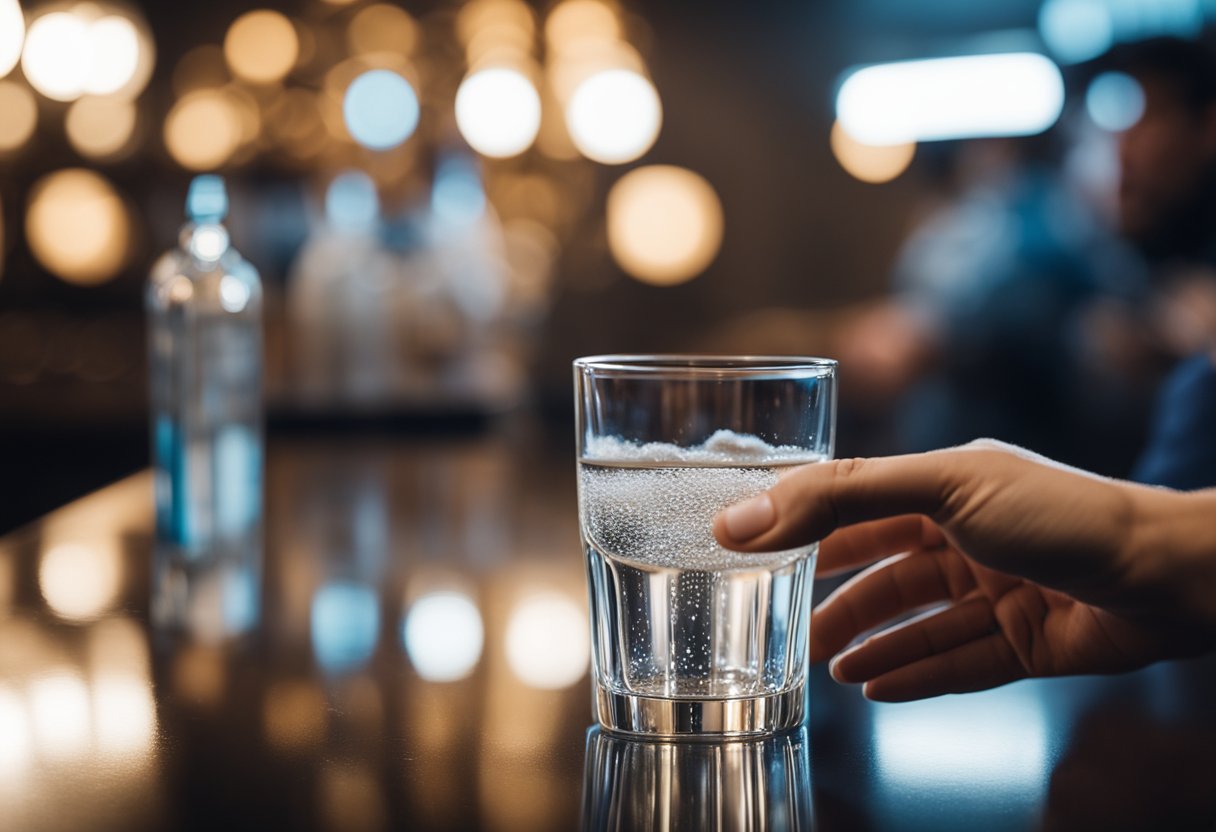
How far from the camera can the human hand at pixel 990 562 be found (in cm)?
57

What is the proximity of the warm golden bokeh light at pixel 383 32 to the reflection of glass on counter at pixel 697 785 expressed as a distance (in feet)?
13.8

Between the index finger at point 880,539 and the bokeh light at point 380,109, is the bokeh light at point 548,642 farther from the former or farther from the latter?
the bokeh light at point 380,109

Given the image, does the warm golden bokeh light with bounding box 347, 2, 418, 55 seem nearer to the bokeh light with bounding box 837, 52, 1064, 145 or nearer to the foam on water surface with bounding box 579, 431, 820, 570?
the bokeh light with bounding box 837, 52, 1064, 145

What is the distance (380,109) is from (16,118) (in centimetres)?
280

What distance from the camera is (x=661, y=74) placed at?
7.42 meters

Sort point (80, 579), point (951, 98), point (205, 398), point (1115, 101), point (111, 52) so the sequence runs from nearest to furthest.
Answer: point (80, 579) → point (205, 398) → point (1115, 101) → point (111, 52) → point (951, 98)

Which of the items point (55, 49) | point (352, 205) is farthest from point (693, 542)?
point (55, 49)

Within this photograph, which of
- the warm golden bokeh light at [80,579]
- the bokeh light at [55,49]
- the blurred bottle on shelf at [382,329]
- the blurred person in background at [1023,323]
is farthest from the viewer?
the bokeh light at [55,49]

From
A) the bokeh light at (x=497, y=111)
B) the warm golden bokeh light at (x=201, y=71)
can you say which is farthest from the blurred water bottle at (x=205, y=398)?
the warm golden bokeh light at (x=201, y=71)

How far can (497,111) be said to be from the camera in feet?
17.9

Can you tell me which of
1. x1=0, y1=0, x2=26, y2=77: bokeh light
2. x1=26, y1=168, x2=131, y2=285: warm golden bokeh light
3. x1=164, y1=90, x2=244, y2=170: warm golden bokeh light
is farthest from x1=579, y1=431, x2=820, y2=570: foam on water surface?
x1=26, y1=168, x2=131, y2=285: warm golden bokeh light

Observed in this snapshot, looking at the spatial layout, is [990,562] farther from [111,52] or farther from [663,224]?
[663,224]

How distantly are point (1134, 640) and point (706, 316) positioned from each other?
6.95 m

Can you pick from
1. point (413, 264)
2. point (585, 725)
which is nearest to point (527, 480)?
point (413, 264)
